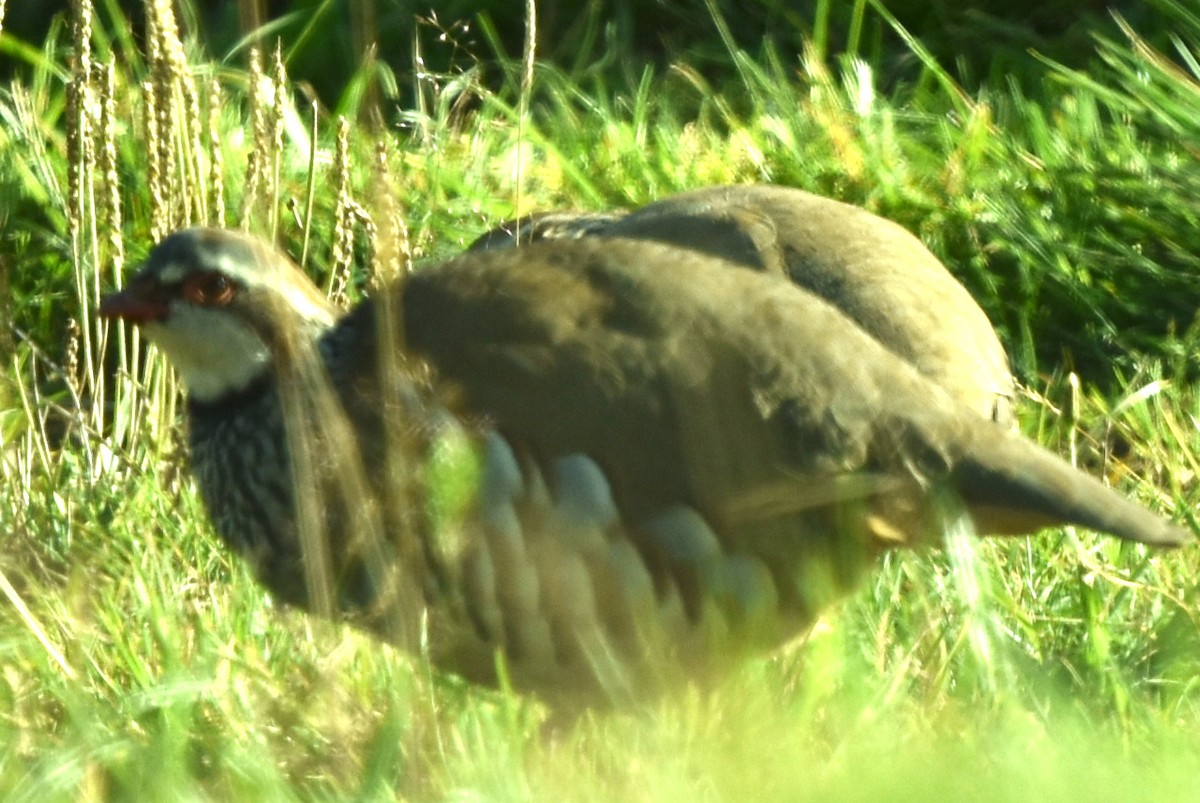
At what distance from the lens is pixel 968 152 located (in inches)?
207

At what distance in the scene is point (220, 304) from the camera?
3689 millimetres

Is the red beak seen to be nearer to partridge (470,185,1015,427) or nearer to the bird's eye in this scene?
the bird's eye

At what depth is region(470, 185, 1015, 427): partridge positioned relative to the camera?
3.82 m

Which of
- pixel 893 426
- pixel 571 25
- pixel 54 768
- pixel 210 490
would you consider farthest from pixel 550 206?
pixel 54 768

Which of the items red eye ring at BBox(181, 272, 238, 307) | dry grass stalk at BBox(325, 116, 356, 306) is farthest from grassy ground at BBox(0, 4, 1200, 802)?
red eye ring at BBox(181, 272, 238, 307)

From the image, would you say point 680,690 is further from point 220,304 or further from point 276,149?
point 276,149

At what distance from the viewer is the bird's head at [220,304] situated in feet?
12.0

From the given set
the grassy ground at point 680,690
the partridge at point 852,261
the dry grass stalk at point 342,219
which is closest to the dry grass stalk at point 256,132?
the grassy ground at point 680,690

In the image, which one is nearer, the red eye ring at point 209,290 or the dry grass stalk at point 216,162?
the red eye ring at point 209,290

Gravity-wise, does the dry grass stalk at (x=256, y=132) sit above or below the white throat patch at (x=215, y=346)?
above

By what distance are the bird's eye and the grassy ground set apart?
0.99ft

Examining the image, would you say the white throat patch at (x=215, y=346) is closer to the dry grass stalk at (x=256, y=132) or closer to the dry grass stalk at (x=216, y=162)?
the dry grass stalk at (x=256, y=132)

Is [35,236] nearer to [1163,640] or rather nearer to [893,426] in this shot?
[893,426]

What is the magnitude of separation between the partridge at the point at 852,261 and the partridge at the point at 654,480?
1.23 feet
